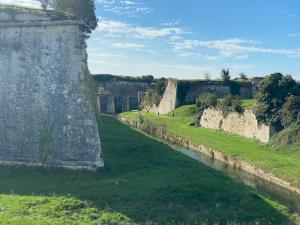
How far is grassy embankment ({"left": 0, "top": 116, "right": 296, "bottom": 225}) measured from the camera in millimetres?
12942

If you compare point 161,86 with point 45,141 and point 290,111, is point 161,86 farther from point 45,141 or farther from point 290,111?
point 45,141

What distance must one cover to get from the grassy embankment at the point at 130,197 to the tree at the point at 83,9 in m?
20.5

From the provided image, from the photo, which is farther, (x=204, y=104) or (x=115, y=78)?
(x=115, y=78)

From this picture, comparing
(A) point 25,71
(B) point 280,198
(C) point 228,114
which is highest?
(A) point 25,71

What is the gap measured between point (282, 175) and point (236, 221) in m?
7.21

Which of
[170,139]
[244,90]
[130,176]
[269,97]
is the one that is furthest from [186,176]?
[244,90]

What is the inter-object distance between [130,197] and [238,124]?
18.8 m

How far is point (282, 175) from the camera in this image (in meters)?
19.8

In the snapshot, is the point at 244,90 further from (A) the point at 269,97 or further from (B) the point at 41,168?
(B) the point at 41,168

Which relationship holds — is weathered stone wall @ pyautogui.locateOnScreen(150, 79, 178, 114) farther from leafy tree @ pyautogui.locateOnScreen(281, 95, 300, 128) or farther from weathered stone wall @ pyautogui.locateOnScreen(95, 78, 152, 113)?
leafy tree @ pyautogui.locateOnScreen(281, 95, 300, 128)

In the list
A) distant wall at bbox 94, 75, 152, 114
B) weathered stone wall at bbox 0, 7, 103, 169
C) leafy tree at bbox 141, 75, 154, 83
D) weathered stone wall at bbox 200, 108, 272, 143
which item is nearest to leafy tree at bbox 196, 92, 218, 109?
weathered stone wall at bbox 200, 108, 272, 143

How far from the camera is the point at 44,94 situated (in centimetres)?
1858

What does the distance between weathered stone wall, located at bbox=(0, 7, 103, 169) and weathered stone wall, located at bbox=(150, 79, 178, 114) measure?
30467mm

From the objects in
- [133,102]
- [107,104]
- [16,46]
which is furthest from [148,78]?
[16,46]
